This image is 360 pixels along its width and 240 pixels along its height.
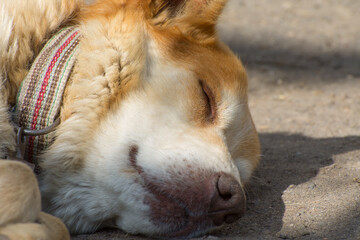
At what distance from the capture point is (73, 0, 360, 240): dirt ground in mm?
2531

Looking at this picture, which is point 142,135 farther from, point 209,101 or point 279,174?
point 279,174

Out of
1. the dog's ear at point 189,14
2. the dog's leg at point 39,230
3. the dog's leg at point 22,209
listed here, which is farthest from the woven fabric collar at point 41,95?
the dog's ear at point 189,14

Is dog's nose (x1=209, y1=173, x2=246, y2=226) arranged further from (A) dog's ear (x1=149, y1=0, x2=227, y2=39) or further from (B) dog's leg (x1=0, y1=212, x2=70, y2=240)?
(A) dog's ear (x1=149, y1=0, x2=227, y2=39)

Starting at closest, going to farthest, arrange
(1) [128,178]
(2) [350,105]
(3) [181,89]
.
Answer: (1) [128,178] → (3) [181,89] → (2) [350,105]

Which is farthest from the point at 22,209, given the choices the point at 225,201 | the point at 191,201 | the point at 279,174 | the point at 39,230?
the point at 279,174

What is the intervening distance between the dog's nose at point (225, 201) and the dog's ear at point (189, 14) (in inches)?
37.9

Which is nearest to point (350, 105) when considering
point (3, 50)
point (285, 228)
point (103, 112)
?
point (285, 228)

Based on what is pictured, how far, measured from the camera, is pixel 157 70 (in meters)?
2.69

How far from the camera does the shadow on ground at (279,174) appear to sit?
8.18ft

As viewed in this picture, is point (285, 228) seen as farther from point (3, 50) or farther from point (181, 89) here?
point (3, 50)

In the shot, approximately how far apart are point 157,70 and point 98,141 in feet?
1.61

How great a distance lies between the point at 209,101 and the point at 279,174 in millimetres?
870

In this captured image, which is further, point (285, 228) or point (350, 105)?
point (350, 105)

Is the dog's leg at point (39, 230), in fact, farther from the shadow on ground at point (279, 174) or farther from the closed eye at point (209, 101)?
the closed eye at point (209, 101)
